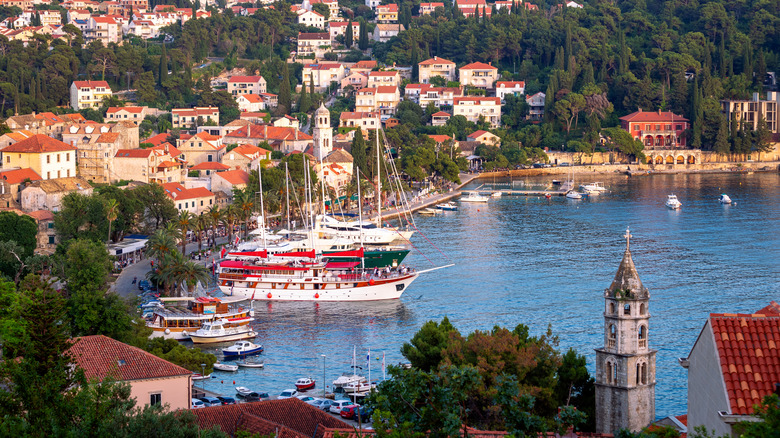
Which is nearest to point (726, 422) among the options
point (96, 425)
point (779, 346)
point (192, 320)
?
point (779, 346)

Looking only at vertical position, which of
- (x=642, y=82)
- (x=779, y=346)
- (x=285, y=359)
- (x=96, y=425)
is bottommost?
(x=285, y=359)

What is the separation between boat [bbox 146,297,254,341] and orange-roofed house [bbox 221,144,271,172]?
111ft

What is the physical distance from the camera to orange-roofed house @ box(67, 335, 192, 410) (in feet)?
72.8

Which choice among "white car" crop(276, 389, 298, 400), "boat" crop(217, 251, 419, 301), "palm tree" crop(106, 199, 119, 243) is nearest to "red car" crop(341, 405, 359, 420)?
"white car" crop(276, 389, 298, 400)

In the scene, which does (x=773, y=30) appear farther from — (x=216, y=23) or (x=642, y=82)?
(x=216, y=23)

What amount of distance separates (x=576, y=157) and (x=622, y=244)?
41.6 m

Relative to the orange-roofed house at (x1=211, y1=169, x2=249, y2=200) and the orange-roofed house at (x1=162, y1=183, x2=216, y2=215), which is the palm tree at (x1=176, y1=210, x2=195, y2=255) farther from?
the orange-roofed house at (x1=211, y1=169, x2=249, y2=200)

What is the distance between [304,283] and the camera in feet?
151

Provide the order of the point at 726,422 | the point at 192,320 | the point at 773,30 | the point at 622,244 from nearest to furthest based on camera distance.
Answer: the point at 726,422 < the point at 192,320 < the point at 622,244 < the point at 773,30

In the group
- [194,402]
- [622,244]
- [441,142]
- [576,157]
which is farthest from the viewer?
[576,157]

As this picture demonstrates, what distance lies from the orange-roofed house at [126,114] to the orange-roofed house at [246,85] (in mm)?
14307

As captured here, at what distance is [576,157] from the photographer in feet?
323

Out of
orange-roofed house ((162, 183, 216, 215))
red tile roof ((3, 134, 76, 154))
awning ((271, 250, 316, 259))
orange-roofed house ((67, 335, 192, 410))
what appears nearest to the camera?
orange-roofed house ((67, 335, 192, 410))

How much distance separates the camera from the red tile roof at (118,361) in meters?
22.2
